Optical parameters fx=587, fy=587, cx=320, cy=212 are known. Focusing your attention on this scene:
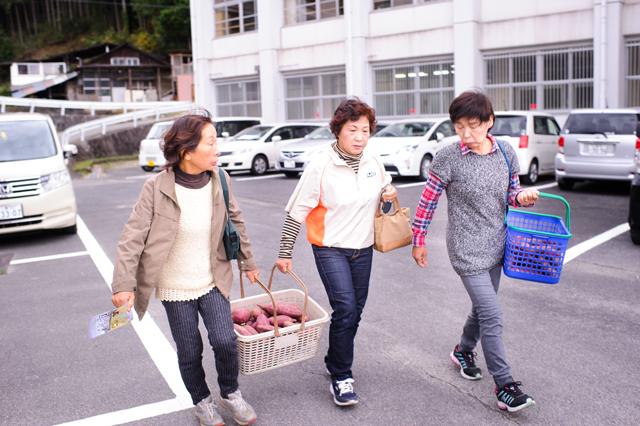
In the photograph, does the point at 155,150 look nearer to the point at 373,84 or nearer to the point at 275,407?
the point at 373,84

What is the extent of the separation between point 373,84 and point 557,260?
67.5 feet

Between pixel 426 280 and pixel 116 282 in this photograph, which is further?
pixel 426 280

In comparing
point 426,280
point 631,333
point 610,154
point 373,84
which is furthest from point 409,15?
point 631,333

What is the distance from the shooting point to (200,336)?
3.01m

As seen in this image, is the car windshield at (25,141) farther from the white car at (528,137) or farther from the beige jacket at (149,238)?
the white car at (528,137)

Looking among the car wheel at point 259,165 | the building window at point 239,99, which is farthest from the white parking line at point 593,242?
the building window at point 239,99

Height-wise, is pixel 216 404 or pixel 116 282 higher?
pixel 116 282

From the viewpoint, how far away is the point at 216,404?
3373 millimetres

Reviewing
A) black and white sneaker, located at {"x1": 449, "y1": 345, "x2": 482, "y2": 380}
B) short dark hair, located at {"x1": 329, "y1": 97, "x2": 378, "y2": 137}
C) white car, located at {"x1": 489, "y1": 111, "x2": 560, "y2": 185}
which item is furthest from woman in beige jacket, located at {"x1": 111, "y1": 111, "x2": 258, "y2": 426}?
white car, located at {"x1": 489, "y1": 111, "x2": 560, "y2": 185}

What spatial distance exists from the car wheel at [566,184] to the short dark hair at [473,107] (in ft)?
32.2

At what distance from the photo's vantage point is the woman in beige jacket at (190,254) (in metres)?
2.84

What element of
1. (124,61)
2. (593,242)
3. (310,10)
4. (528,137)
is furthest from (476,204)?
(124,61)

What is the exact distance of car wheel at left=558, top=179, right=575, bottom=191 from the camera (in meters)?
12.1

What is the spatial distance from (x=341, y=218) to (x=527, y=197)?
100cm
